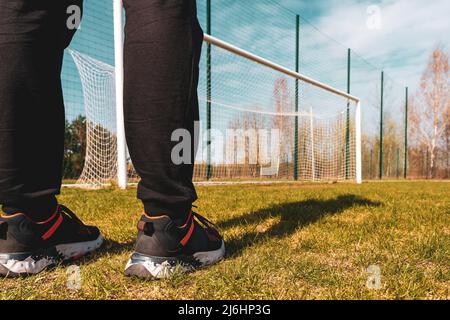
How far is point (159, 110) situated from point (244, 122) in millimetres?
6504

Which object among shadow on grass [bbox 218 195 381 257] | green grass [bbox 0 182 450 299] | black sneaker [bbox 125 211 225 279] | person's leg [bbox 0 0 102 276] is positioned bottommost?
green grass [bbox 0 182 450 299]

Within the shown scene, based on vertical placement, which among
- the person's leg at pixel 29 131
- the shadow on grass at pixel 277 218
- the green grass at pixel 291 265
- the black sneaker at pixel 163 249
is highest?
the person's leg at pixel 29 131

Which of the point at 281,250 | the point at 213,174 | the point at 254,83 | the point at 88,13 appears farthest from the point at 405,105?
the point at 281,250

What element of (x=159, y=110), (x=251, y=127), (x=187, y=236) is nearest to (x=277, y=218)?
(x=187, y=236)

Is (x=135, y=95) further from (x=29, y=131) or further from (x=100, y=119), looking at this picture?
(x=100, y=119)

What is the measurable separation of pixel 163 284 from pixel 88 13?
6305 mm

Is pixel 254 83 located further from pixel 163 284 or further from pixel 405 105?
pixel 405 105

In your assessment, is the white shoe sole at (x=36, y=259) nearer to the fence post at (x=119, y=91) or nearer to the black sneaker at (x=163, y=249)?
the black sneaker at (x=163, y=249)

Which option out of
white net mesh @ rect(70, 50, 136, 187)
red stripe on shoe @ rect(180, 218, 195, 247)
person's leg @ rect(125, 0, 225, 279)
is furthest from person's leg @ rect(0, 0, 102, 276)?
white net mesh @ rect(70, 50, 136, 187)

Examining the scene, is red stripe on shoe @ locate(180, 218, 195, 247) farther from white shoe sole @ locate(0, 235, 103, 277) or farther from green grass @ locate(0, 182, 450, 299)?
white shoe sole @ locate(0, 235, 103, 277)

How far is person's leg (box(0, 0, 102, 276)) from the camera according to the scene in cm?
106

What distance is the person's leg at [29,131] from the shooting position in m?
1.06

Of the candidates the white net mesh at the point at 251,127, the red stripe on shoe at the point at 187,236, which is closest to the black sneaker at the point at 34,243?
the red stripe on shoe at the point at 187,236

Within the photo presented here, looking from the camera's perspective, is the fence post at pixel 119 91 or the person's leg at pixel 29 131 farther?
the fence post at pixel 119 91
